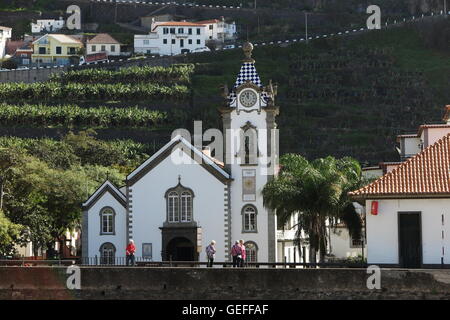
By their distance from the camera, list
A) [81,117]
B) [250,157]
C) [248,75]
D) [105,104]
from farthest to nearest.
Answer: [105,104], [81,117], [248,75], [250,157]

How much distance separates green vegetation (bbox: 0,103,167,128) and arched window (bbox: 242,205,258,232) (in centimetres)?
8095

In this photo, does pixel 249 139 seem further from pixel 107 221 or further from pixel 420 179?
pixel 420 179

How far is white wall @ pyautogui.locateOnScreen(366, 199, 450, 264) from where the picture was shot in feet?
196

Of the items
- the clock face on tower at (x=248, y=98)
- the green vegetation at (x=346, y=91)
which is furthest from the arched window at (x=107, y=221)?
the green vegetation at (x=346, y=91)

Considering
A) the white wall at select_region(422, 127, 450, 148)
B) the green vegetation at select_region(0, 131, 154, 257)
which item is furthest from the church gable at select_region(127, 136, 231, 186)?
the white wall at select_region(422, 127, 450, 148)

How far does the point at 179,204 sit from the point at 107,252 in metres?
4.77

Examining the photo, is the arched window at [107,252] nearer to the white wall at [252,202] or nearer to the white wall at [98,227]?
the white wall at [98,227]

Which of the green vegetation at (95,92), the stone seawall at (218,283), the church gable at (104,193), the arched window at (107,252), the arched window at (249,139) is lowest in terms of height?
the stone seawall at (218,283)

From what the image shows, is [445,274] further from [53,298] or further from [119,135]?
[119,135]

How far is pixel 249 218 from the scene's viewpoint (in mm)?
80750

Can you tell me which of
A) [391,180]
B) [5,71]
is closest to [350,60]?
[5,71]

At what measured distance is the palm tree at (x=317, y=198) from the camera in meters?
72.9

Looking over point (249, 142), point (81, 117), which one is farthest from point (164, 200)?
point (81, 117)

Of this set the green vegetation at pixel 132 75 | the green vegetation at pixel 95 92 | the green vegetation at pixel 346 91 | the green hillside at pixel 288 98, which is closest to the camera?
the green vegetation at pixel 346 91
